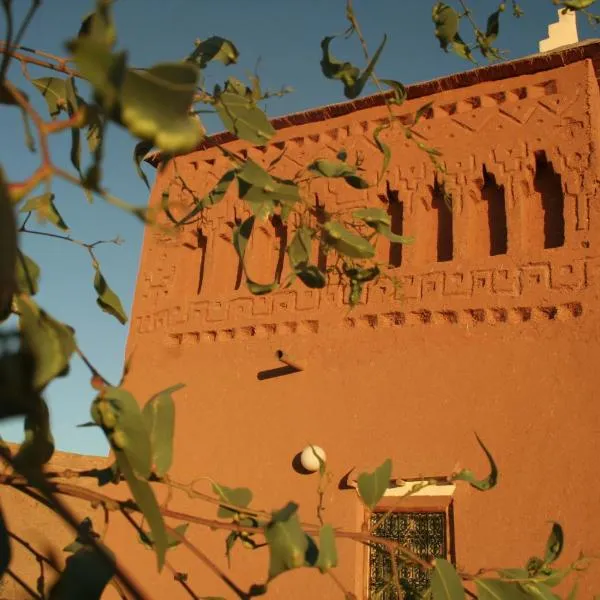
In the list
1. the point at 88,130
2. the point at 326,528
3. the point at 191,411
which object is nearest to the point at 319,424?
the point at 191,411

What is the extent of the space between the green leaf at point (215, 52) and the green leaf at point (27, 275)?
1.63 feet

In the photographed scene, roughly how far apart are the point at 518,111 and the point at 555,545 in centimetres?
436

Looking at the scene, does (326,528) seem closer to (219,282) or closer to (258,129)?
(258,129)

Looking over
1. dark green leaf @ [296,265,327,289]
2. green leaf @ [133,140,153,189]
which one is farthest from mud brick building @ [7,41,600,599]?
dark green leaf @ [296,265,327,289]

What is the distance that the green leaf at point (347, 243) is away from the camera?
1.04 meters

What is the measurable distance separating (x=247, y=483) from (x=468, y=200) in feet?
7.66

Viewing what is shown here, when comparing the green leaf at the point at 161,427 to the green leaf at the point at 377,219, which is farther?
the green leaf at the point at 377,219

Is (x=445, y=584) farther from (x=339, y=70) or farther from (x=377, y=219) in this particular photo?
(x=339, y=70)

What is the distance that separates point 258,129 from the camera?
3.62ft

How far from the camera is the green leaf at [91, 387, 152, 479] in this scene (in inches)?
28.1

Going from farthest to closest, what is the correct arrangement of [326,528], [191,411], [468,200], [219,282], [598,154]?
1. [219,282]
2. [191,411]
3. [468,200]
4. [598,154]
5. [326,528]

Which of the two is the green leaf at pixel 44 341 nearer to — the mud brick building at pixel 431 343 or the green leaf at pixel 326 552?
the green leaf at pixel 326 552

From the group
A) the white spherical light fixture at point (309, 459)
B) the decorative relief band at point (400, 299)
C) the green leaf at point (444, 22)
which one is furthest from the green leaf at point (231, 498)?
the white spherical light fixture at point (309, 459)

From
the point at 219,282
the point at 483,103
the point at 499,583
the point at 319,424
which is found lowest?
the point at 499,583
